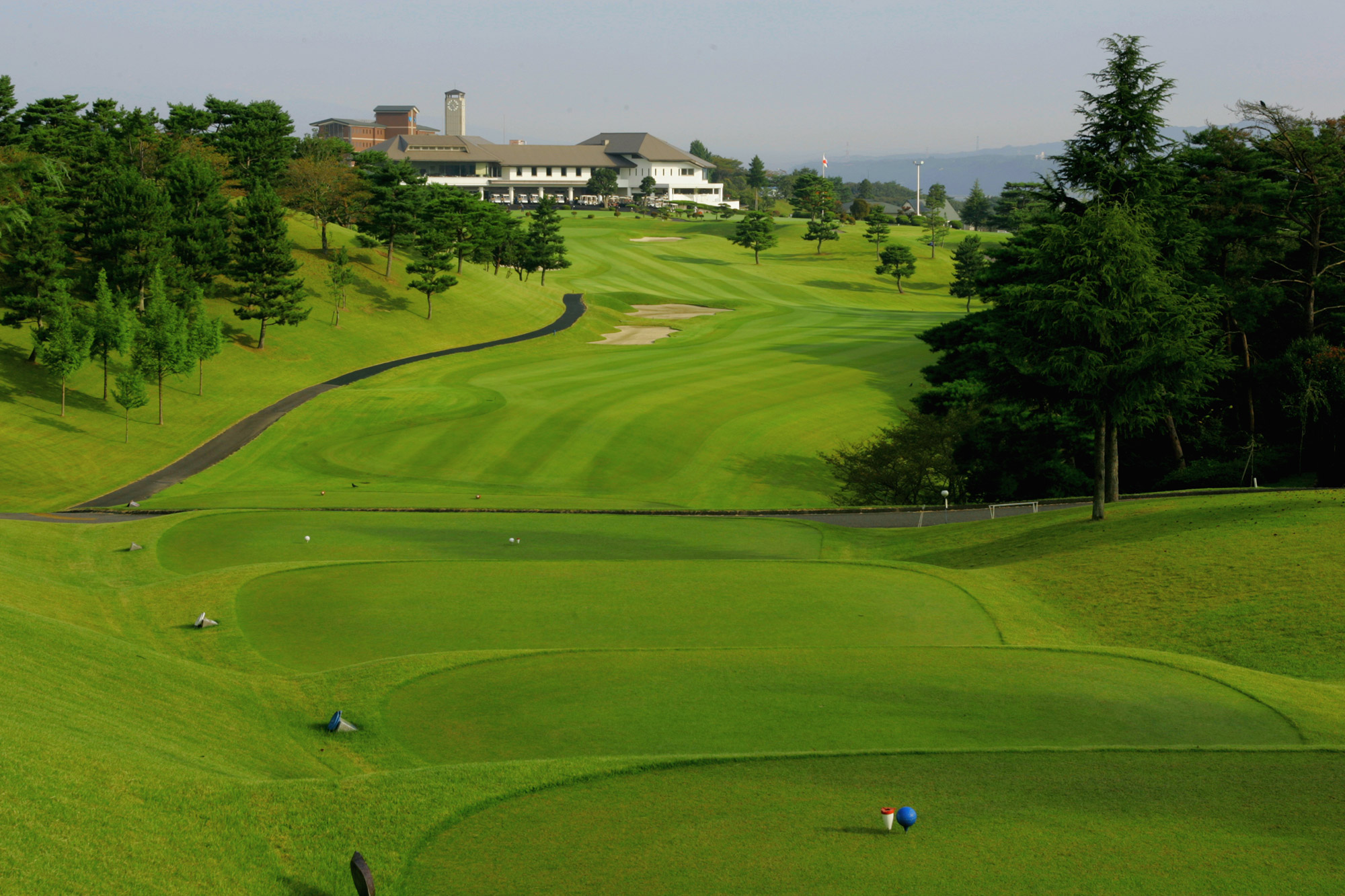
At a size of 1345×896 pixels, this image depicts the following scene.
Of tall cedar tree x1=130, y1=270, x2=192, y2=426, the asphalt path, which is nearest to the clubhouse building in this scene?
the asphalt path

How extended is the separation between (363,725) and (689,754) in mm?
4456

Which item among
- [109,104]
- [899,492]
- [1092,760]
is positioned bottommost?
[899,492]

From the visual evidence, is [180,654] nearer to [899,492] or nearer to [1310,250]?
[899,492]

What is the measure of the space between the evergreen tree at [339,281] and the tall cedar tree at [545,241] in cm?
2469

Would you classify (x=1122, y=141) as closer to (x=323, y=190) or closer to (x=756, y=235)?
(x=323, y=190)

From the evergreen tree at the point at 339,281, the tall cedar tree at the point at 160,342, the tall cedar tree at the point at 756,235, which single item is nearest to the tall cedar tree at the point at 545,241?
the evergreen tree at the point at 339,281

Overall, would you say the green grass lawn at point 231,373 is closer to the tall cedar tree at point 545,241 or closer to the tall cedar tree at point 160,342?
the tall cedar tree at point 160,342

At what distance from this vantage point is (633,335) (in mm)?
82125

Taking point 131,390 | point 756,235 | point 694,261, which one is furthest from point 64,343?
point 756,235

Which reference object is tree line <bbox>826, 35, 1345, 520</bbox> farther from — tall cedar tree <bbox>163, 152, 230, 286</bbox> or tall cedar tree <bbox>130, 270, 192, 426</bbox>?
tall cedar tree <bbox>163, 152, 230, 286</bbox>

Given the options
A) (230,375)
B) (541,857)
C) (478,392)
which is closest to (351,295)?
(230,375)

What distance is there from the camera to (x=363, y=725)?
12.9 meters

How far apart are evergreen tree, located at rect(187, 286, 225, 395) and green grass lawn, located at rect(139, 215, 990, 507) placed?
18.6 feet

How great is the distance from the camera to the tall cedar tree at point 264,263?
62.7 m
